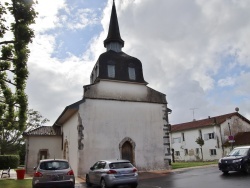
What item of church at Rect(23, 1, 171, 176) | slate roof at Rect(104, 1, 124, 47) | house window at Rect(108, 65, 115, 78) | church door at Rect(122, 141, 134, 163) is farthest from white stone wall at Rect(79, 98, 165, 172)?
slate roof at Rect(104, 1, 124, 47)

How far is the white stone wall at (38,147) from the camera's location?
30031mm

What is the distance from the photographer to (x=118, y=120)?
973 inches

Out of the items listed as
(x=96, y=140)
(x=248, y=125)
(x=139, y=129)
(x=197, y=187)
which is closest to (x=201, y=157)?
(x=248, y=125)

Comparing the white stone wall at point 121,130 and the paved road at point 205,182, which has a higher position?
the white stone wall at point 121,130

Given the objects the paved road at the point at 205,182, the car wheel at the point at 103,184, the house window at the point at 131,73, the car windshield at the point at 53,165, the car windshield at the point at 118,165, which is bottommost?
the paved road at the point at 205,182

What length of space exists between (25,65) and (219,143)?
112 ft

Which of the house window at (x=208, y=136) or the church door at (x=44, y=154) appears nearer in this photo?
the church door at (x=44, y=154)

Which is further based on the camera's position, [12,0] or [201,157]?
[201,157]

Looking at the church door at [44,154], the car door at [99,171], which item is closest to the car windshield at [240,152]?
the car door at [99,171]

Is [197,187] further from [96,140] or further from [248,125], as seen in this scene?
[248,125]

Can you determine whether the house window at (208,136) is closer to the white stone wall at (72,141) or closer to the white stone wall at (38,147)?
the white stone wall at (38,147)

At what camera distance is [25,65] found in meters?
14.7

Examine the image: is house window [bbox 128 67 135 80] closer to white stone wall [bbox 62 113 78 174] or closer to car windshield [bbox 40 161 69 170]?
white stone wall [bbox 62 113 78 174]

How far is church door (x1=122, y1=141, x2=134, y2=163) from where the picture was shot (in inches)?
963
